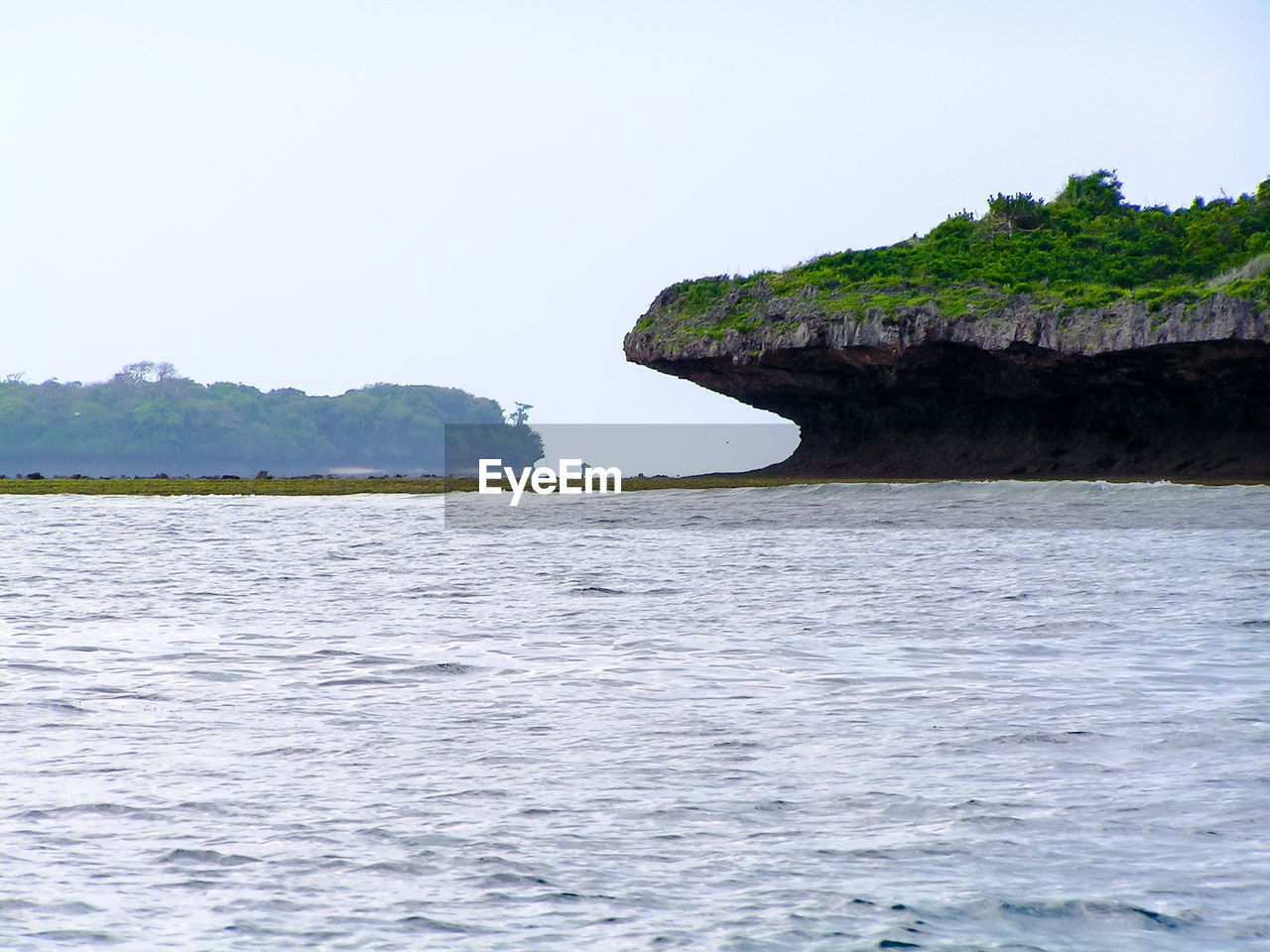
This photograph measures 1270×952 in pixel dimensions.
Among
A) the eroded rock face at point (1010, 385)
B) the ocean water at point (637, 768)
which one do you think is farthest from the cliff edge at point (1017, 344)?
the ocean water at point (637, 768)

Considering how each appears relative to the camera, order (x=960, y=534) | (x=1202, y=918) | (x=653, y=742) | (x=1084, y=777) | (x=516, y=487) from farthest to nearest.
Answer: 1. (x=516, y=487)
2. (x=960, y=534)
3. (x=653, y=742)
4. (x=1084, y=777)
5. (x=1202, y=918)

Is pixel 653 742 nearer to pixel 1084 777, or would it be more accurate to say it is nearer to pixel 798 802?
pixel 798 802

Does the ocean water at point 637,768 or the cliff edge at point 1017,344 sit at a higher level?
the cliff edge at point 1017,344

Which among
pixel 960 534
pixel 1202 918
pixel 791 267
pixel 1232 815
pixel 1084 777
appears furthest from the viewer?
pixel 791 267

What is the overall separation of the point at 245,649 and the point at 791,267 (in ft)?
126

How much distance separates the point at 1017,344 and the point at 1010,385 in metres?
2.55

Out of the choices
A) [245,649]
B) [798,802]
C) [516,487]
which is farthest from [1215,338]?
[798,802]

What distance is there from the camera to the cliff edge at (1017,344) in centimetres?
3503

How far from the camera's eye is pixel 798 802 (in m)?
5.78

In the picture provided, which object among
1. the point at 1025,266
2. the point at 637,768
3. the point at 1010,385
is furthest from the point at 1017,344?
the point at 637,768

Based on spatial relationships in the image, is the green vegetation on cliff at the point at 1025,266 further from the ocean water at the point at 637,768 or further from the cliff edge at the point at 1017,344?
the ocean water at the point at 637,768

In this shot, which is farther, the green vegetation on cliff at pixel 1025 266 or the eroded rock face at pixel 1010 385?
the green vegetation on cliff at pixel 1025 266

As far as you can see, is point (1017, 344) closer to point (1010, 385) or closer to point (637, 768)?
point (1010, 385)

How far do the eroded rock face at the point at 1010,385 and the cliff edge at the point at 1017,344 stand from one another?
0.06 meters
